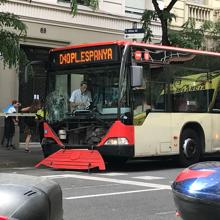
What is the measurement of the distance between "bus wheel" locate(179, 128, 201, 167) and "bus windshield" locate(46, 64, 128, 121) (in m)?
2.39

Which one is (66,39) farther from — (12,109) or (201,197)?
(201,197)

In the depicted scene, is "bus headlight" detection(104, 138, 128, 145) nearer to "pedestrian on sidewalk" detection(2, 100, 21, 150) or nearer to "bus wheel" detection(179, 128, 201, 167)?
"bus wheel" detection(179, 128, 201, 167)

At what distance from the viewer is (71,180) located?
1123cm

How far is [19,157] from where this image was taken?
Answer: 54.0 feet

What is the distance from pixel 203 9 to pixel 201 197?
2450 cm

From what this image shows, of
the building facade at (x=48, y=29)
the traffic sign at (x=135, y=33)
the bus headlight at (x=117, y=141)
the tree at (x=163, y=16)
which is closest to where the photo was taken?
the bus headlight at (x=117, y=141)

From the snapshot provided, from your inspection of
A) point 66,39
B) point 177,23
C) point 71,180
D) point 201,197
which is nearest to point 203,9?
point 177,23

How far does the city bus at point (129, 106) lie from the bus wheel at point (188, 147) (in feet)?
0.08

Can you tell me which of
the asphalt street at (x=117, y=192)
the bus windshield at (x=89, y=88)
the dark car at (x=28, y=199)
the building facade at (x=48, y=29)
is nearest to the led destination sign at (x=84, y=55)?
the bus windshield at (x=89, y=88)

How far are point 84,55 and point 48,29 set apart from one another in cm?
774

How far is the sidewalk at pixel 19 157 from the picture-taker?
1460 centimetres

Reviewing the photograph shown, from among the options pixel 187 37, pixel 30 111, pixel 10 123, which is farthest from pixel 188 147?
pixel 187 37

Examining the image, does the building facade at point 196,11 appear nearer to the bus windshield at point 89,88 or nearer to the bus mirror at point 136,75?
the bus windshield at point 89,88

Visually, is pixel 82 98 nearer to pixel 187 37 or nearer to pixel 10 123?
pixel 10 123
